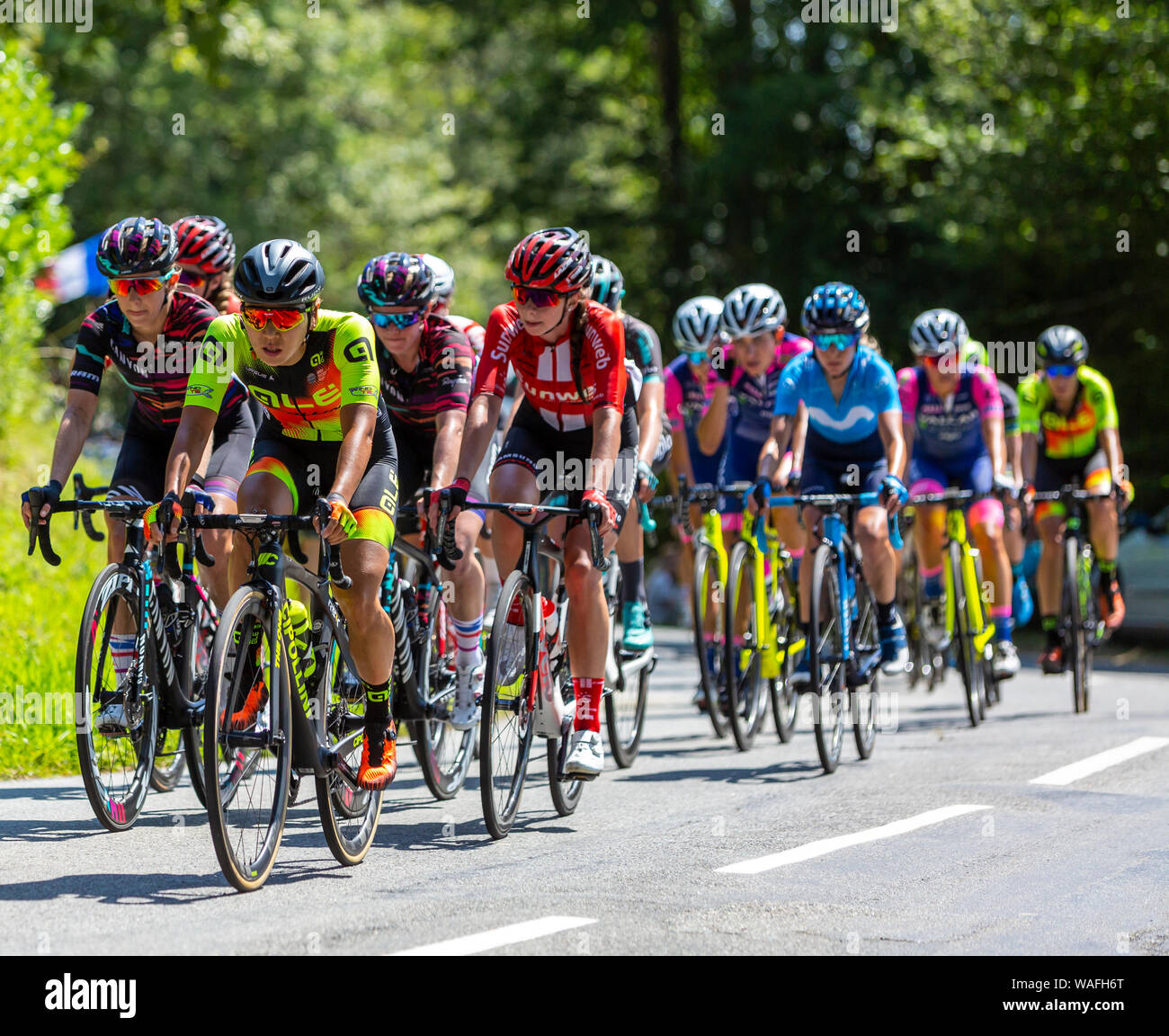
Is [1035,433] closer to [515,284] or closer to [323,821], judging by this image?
[515,284]

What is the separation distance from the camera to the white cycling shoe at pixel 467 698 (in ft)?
24.9

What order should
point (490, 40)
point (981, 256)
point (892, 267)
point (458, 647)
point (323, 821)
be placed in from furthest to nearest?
point (490, 40), point (892, 267), point (981, 256), point (458, 647), point (323, 821)

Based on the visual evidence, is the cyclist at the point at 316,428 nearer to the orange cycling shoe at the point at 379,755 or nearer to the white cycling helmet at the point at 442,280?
the orange cycling shoe at the point at 379,755

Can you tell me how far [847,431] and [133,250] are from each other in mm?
4255

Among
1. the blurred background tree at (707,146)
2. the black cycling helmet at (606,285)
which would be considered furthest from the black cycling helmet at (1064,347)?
the blurred background tree at (707,146)

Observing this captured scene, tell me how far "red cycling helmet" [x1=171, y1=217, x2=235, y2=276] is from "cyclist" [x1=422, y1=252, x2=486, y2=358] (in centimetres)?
95

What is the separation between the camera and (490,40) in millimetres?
30203

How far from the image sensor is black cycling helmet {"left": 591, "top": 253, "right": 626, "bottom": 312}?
8.78m

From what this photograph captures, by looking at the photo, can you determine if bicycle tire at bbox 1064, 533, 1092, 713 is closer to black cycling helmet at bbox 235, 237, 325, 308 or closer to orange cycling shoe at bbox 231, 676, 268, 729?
black cycling helmet at bbox 235, 237, 325, 308

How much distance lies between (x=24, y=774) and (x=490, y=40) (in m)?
24.2

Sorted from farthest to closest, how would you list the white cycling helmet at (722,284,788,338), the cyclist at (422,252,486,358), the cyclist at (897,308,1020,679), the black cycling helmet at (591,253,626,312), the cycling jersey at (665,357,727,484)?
1. the cyclist at (897,308,1020,679)
2. the cycling jersey at (665,357,727,484)
3. the white cycling helmet at (722,284,788,338)
4. the black cycling helmet at (591,253,626,312)
5. the cyclist at (422,252,486,358)

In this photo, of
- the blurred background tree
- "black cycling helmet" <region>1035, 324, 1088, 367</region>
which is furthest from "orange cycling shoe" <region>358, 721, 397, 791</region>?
"black cycling helmet" <region>1035, 324, 1088, 367</region>

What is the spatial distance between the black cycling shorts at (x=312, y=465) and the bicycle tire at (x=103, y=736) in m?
0.70
